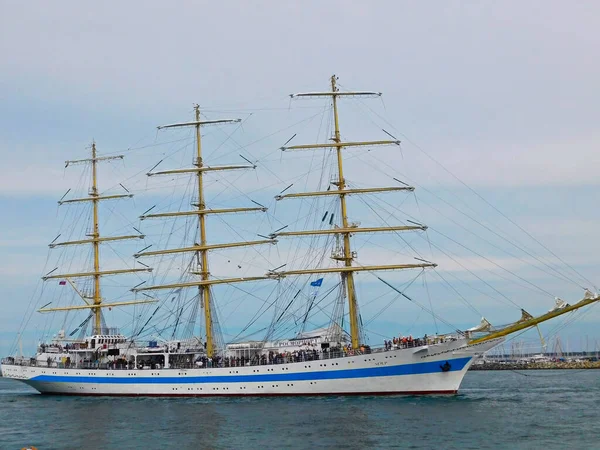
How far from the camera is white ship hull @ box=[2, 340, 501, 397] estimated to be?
51250mm

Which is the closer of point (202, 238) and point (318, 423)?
point (318, 423)

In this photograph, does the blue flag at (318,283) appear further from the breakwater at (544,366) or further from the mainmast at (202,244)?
the breakwater at (544,366)

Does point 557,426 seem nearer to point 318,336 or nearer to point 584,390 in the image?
point 318,336

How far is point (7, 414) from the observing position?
5328 centimetres

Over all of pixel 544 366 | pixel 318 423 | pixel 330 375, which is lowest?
pixel 318 423

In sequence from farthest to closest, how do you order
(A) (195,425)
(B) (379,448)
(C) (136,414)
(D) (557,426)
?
1. (C) (136,414)
2. (A) (195,425)
3. (D) (557,426)
4. (B) (379,448)

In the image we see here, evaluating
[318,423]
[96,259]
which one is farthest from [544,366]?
[318,423]

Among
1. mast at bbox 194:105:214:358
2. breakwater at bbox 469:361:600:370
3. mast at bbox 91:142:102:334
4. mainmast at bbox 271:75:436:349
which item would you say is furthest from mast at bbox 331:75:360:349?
breakwater at bbox 469:361:600:370

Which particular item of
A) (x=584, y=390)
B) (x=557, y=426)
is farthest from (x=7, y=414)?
(x=584, y=390)

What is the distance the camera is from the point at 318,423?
135 ft

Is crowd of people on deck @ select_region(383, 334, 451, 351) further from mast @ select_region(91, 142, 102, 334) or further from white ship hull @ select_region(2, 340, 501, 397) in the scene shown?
mast @ select_region(91, 142, 102, 334)

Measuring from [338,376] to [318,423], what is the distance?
11549 mm

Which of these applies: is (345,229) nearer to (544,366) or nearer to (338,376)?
(338,376)

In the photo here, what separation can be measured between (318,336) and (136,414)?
1509cm
